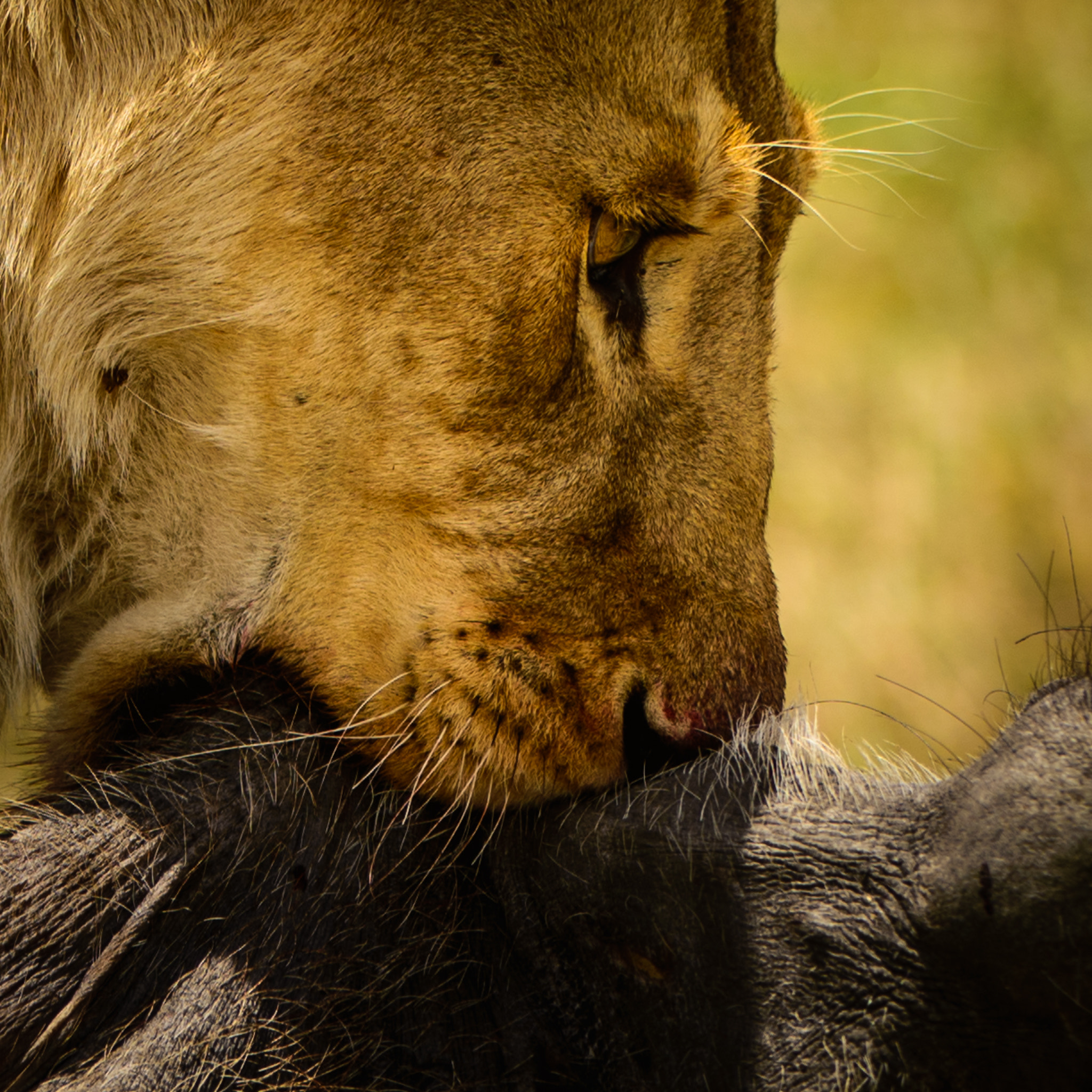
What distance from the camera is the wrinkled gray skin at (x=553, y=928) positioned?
4.18 ft

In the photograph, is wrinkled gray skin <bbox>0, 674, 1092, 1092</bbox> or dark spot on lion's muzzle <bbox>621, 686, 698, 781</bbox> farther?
dark spot on lion's muzzle <bbox>621, 686, 698, 781</bbox>

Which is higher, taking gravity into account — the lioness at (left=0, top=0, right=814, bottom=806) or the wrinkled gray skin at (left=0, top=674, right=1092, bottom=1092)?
the lioness at (left=0, top=0, right=814, bottom=806)

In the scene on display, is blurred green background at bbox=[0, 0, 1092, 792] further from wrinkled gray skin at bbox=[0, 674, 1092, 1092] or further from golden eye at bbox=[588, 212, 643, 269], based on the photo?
wrinkled gray skin at bbox=[0, 674, 1092, 1092]

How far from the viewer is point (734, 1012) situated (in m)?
1.46

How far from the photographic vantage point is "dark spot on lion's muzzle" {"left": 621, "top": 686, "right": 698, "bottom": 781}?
1.88 meters

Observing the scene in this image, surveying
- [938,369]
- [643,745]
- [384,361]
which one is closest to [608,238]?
[384,361]

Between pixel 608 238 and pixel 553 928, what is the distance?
1.05m

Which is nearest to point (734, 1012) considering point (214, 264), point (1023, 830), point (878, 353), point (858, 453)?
point (1023, 830)

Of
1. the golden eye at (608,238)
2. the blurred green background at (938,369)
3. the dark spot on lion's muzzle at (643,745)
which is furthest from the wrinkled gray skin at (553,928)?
the blurred green background at (938,369)

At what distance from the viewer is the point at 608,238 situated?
202 centimetres

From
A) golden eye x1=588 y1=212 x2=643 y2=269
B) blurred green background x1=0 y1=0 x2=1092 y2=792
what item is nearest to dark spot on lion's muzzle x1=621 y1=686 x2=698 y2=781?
golden eye x1=588 y1=212 x2=643 y2=269

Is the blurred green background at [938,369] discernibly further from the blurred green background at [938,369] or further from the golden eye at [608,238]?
the golden eye at [608,238]

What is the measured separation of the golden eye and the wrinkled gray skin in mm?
803

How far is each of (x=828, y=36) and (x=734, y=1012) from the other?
5.02 m
